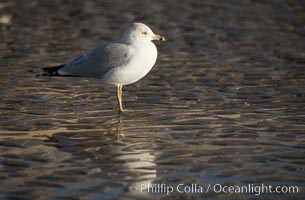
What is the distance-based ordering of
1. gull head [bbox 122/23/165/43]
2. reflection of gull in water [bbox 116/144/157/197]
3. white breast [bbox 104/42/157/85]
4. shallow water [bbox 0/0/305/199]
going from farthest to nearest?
gull head [bbox 122/23/165/43]
white breast [bbox 104/42/157/85]
shallow water [bbox 0/0/305/199]
reflection of gull in water [bbox 116/144/157/197]

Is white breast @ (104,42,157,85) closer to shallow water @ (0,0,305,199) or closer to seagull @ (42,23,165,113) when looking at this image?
seagull @ (42,23,165,113)

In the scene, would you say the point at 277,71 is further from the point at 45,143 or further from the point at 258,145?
the point at 45,143

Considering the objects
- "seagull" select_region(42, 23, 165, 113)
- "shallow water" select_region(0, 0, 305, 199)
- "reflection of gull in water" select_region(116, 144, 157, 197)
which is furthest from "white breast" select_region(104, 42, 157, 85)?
"reflection of gull in water" select_region(116, 144, 157, 197)

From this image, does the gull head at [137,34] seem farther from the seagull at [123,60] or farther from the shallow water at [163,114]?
the shallow water at [163,114]

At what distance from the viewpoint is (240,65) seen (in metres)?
13.0

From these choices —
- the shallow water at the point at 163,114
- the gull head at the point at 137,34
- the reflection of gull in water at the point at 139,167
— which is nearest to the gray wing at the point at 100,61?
the gull head at the point at 137,34

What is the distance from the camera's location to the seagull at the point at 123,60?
983cm

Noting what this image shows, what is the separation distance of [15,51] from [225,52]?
4.13 metres

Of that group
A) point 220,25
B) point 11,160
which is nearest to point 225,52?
point 220,25

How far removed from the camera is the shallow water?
710 centimetres

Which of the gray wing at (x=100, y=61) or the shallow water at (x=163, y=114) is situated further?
the gray wing at (x=100, y=61)

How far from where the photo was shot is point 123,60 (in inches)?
388

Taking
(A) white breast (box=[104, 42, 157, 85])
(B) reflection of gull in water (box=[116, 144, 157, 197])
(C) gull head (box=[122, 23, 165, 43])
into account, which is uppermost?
(C) gull head (box=[122, 23, 165, 43])

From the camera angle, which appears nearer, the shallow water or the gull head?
the shallow water
